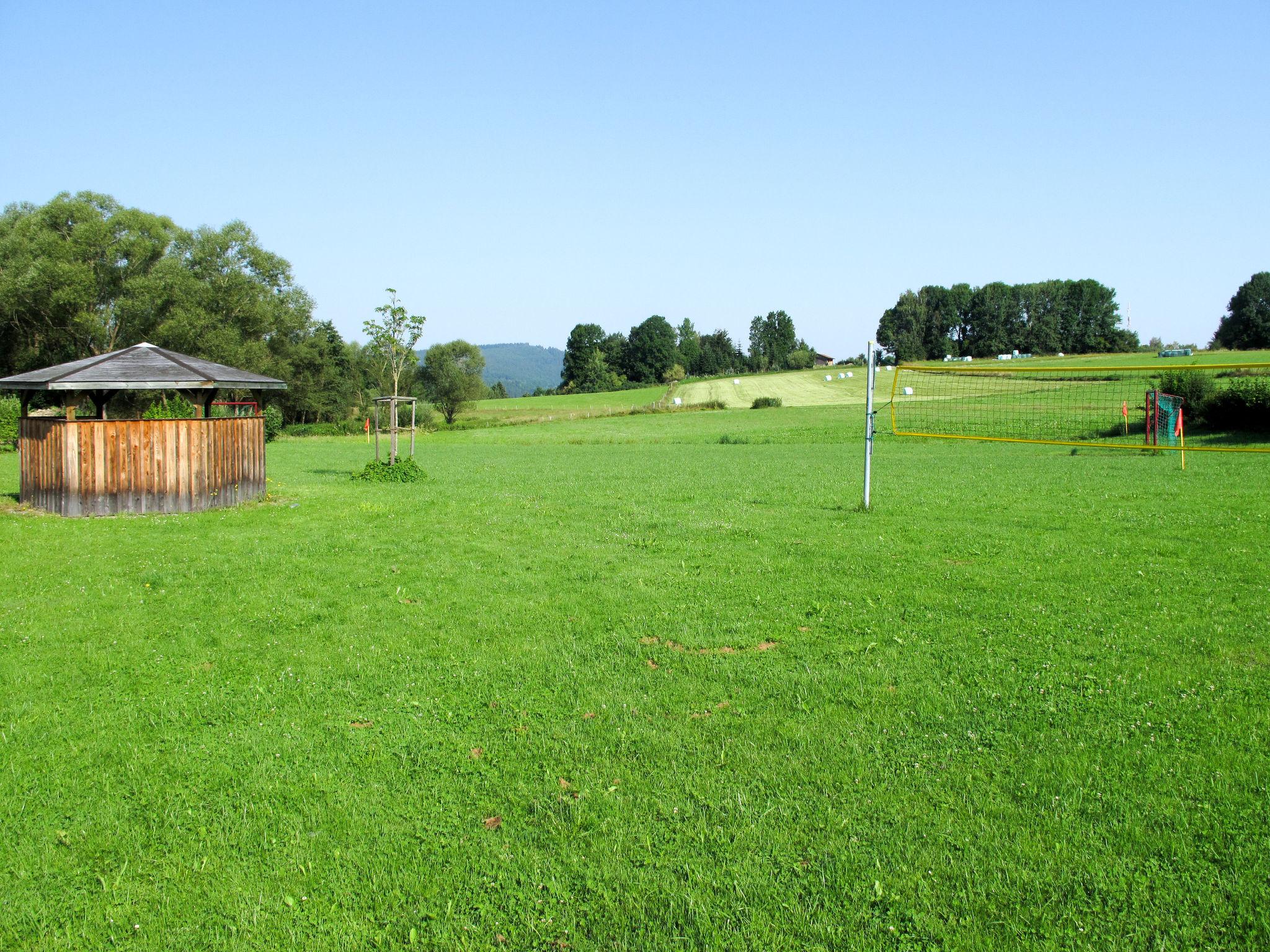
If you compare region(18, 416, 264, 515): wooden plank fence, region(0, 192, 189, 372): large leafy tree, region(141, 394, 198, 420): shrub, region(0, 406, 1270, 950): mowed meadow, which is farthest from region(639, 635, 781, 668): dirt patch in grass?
region(0, 192, 189, 372): large leafy tree

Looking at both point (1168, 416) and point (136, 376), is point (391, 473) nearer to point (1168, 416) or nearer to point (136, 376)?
point (136, 376)

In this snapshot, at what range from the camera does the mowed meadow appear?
3793 mm

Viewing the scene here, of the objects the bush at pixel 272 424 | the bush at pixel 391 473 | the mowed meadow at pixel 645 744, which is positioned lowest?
the mowed meadow at pixel 645 744

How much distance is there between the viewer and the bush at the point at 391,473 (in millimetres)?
21344

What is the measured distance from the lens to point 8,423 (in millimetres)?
37344

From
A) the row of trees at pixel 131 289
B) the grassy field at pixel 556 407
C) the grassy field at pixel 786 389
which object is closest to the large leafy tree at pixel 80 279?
the row of trees at pixel 131 289

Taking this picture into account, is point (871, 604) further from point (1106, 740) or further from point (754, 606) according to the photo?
point (1106, 740)

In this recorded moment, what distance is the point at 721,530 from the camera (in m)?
12.6

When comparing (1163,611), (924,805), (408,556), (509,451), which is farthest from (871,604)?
(509,451)

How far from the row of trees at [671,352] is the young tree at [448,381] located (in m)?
48.1

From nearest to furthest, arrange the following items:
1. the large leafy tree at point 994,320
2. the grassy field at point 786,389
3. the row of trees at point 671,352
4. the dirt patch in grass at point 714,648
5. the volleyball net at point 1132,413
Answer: the dirt patch in grass at point 714,648, the volleyball net at point 1132,413, the grassy field at point 786,389, the large leafy tree at point 994,320, the row of trees at point 671,352

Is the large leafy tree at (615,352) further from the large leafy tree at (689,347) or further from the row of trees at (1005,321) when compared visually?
the row of trees at (1005,321)

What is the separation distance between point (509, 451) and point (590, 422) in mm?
24599

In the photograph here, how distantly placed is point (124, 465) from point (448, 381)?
219 feet
